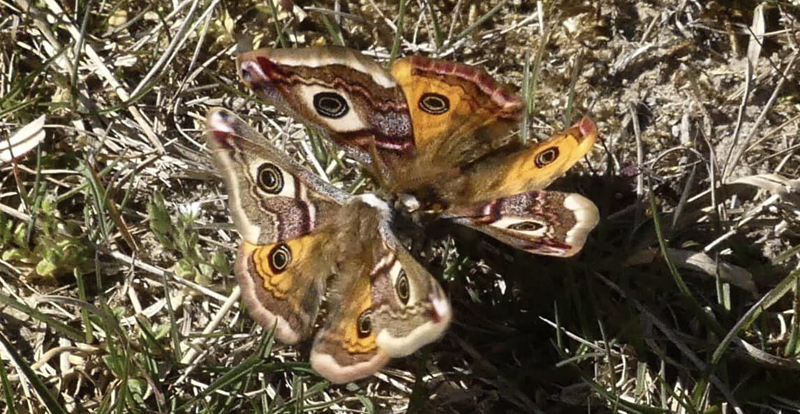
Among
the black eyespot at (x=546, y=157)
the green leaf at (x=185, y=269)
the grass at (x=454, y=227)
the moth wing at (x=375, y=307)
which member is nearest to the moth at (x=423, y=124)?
the black eyespot at (x=546, y=157)

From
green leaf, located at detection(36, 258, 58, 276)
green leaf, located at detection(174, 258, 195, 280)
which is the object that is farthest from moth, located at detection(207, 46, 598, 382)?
green leaf, located at detection(36, 258, 58, 276)

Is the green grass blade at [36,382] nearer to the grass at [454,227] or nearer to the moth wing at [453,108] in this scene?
the grass at [454,227]

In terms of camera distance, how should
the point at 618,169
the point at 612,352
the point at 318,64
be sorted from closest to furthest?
the point at 318,64 < the point at 612,352 < the point at 618,169

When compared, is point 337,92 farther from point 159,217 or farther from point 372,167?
point 159,217

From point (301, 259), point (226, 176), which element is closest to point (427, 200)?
point (301, 259)

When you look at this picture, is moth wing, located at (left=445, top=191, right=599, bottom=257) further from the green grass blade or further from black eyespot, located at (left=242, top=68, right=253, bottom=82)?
the green grass blade

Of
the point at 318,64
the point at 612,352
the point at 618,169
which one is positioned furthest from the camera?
A: the point at 618,169

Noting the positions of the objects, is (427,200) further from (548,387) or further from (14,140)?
(14,140)
